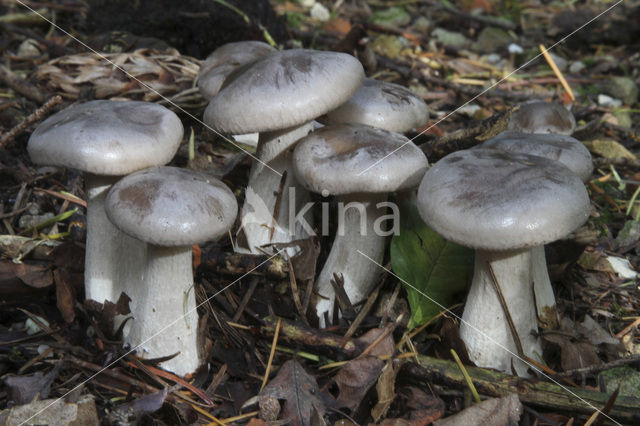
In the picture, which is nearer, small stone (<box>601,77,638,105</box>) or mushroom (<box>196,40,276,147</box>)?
mushroom (<box>196,40,276,147</box>)

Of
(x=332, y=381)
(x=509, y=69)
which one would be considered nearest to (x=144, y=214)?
(x=332, y=381)

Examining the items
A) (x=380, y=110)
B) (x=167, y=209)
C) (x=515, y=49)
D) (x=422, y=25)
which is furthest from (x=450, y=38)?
(x=167, y=209)

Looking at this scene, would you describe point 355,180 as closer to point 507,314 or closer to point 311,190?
point 311,190

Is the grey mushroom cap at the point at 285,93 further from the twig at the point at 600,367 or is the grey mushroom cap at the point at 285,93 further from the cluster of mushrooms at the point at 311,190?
the twig at the point at 600,367

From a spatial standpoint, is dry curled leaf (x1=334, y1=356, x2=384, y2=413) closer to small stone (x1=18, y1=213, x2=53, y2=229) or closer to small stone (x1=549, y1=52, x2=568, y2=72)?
small stone (x1=18, y1=213, x2=53, y2=229)

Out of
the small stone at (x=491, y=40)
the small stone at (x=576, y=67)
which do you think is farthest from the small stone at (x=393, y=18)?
the small stone at (x=576, y=67)

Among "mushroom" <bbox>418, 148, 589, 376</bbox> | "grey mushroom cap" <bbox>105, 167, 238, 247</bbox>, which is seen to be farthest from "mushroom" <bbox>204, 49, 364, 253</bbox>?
"mushroom" <bbox>418, 148, 589, 376</bbox>

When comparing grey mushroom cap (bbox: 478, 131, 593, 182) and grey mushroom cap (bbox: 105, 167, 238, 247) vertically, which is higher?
grey mushroom cap (bbox: 478, 131, 593, 182)
